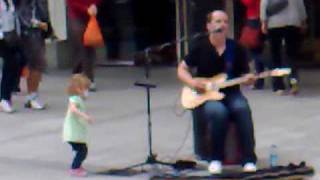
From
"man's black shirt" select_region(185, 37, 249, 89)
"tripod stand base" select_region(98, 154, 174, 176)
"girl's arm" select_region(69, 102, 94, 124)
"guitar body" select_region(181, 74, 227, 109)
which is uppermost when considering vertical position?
"man's black shirt" select_region(185, 37, 249, 89)

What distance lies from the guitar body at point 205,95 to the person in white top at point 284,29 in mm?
4053

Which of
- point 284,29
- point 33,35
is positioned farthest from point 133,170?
point 284,29

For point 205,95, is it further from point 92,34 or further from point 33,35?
point 92,34

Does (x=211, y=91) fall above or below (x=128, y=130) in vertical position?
above

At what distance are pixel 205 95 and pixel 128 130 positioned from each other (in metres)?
2.37

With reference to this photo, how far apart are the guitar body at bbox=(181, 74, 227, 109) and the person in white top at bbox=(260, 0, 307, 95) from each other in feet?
13.3

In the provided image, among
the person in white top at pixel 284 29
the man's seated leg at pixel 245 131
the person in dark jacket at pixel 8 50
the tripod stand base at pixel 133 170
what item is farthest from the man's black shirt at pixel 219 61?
the person in white top at pixel 284 29

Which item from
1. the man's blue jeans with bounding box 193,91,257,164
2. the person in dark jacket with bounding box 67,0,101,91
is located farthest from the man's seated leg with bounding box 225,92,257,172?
the person in dark jacket with bounding box 67,0,101,91

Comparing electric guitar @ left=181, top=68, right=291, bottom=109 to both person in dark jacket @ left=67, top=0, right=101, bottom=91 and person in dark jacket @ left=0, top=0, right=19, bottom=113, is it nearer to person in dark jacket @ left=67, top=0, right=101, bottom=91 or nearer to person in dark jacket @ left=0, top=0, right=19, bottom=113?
person in dark jacket @ left=0, top=0, right=19, bottom=113

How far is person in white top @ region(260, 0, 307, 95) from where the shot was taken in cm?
1267

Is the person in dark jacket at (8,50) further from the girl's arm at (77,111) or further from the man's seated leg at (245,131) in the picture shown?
the man's seated leg at (245,131)

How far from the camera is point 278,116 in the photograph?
450 inches

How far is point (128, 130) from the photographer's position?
1096 cm

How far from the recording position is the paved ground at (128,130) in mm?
9500
